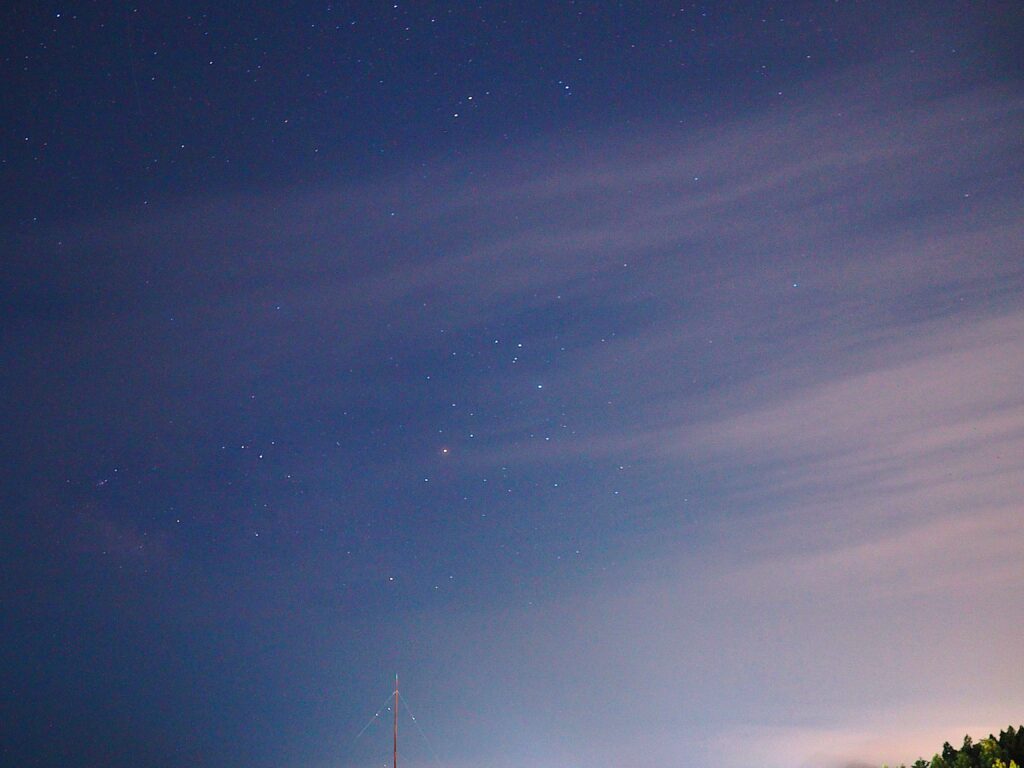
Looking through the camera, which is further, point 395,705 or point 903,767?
point 395,705

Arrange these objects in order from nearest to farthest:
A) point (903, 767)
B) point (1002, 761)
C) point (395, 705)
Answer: point (1002, 761) → point (903, 767) → point (395, 705)

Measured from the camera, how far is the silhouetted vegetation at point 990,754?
373 inches

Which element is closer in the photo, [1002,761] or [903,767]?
[1002,761]

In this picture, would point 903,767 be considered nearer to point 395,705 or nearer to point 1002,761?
point 1002,761

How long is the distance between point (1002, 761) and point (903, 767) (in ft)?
7.49

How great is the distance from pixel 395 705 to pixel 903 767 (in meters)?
22.8

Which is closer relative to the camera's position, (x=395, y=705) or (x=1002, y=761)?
(x=1002, y=761)

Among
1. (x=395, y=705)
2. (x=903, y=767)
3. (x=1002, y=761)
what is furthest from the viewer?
(x=395, y=705)

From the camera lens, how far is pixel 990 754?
959 centimetres

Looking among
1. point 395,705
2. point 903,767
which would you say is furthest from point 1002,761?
point 395,705

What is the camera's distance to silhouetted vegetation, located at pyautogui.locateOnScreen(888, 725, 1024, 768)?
373 inches

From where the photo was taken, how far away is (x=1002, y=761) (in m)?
9.37

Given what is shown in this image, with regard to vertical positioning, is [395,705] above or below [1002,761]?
above

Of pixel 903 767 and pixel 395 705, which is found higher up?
pixel 395 705
